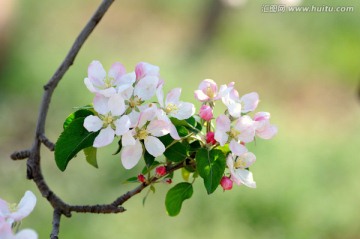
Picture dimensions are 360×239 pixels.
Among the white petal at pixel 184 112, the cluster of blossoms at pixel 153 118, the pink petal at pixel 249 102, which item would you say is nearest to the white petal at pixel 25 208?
the cluster of blossoms at pixel 153 118

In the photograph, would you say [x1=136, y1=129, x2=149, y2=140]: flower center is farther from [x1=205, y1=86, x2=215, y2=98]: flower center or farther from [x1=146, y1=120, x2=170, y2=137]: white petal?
[x1=205, y1=86, x2=215, y2=98]: flower center

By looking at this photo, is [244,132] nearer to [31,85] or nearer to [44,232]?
[44,232]

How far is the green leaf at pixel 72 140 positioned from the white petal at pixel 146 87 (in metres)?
0.07

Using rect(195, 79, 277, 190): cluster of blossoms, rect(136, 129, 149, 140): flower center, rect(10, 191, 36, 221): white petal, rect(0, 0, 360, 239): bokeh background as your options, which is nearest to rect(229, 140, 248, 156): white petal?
rect(195, 79, 277, 190): cluster of blossoms

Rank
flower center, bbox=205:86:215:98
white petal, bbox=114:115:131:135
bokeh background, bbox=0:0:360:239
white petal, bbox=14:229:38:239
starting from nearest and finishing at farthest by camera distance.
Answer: white petal, bbox=14:229:38:239 < white petal, bbox=114:115:131:135 < flower center, bbox=205:86:215:98 < bokeh background, bbox=0:0:360:239

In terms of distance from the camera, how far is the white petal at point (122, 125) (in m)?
0.73

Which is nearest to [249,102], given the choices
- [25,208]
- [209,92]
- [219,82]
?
[209,92]

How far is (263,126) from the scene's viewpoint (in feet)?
2.66

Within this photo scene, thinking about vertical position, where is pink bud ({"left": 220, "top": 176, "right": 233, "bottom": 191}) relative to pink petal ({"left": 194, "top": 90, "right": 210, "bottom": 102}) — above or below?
below

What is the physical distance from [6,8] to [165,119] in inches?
141

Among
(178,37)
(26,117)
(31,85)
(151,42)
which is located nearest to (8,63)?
(31,85)

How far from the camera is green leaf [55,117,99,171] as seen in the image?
78 cm

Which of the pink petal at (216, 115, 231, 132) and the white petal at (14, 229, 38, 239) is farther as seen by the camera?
the pink petal at (216, 115, 231, 132)

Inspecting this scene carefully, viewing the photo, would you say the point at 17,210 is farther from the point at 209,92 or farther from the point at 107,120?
the point at 209,92
